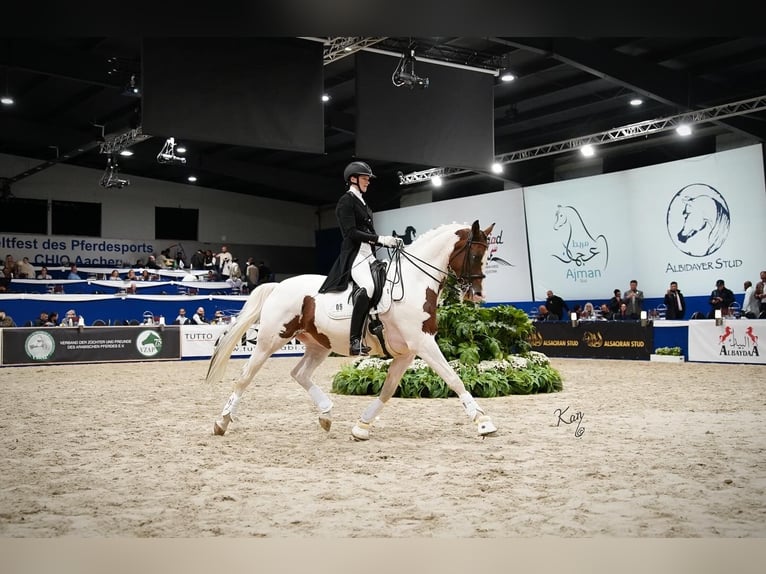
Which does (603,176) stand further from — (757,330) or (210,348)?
(210,348)

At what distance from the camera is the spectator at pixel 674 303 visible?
781 inches

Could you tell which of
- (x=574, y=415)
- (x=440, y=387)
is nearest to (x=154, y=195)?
(x=440, y=387)

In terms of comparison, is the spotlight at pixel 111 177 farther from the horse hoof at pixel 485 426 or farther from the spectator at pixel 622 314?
the horse hoof at pixel 485 426

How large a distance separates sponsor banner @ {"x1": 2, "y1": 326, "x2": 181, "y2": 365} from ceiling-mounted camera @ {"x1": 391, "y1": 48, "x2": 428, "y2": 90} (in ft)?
32.0

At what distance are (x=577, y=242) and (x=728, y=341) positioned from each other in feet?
27.0

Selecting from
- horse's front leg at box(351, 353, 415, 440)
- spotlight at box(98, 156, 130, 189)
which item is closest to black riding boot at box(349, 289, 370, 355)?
horse's front leg at box(351, 353, 415, 440)

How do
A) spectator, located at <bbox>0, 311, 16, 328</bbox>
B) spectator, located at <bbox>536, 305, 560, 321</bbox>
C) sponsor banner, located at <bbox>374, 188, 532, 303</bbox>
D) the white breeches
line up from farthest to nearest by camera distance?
sponsor banner, located at <bbox>374, 188, 532, 303</bbox> < spectator, located at <bbox>536, 305, 560, 321</bbox> < spectator, located at <bbox>0, 311, 16, 328</bbox> < the white breeches

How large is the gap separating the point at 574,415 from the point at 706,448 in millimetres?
2222

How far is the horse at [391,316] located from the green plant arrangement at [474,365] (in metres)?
3.56

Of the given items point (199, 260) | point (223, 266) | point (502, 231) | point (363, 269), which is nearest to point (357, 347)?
point (363, 269)

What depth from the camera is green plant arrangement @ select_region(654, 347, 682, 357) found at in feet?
58.6

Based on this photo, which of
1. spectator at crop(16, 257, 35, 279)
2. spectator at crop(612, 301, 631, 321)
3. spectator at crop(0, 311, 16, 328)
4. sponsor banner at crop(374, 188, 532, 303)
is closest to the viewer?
spectator at crop(0, 311, 16, 328)

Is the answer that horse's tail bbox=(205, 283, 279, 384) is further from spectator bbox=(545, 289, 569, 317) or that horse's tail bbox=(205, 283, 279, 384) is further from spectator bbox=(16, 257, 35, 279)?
spectator bbox=(16, 257, 35, 279)

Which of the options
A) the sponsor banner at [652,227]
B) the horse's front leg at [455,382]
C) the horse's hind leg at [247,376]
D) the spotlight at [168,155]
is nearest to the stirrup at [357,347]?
the horse's front leg at [455,382]
